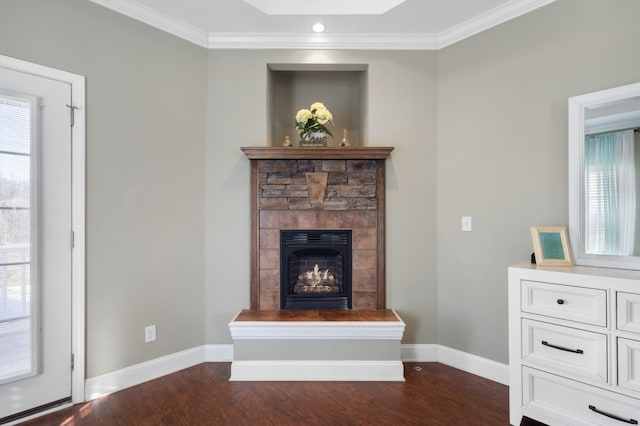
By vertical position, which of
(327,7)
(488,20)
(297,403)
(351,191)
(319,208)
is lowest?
(297,403)

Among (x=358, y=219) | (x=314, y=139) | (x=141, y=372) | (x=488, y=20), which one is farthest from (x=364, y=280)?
(x=488, y=20)

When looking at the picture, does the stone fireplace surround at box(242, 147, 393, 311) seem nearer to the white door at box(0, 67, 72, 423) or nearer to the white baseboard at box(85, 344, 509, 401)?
the white baseboard at box(85, 344, 509, 401)

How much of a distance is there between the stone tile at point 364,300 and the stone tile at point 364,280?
0.11 feet

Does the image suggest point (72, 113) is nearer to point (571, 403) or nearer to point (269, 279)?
point (269, 279)

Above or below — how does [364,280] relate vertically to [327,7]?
below

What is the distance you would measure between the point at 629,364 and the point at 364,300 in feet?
5.29

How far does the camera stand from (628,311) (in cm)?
146

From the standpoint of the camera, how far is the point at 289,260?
2736 millimetres

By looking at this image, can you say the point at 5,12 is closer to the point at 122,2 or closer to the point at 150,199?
the point at 122,2

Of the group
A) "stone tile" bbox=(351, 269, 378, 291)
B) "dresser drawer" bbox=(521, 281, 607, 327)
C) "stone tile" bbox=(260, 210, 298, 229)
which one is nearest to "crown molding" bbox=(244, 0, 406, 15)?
"stone tile" bbox=(260, 210, 298, 229)

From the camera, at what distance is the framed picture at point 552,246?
1.86 metres

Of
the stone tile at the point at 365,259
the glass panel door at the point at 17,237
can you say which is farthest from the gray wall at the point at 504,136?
the glass panel door at the point at 17,237

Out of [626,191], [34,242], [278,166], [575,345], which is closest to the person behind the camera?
[575,345]

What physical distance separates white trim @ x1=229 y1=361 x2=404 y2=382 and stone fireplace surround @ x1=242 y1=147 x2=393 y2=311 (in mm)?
468
